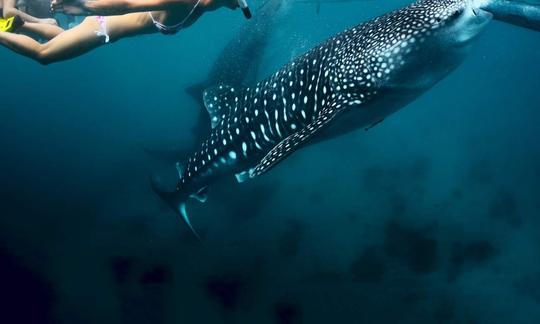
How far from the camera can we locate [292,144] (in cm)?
390

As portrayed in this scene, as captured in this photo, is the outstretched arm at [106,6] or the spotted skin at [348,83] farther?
the outstretched arm at [106,6]

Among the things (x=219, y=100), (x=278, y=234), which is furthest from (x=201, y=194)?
(x=278, y=234)

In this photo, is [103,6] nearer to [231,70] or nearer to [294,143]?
[294,143]

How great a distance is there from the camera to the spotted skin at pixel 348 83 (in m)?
3.77

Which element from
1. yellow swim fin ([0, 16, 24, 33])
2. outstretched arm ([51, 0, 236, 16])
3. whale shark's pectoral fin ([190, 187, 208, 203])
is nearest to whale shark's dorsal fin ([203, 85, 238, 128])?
whale shark's pectoral fin ([190, 187, 208, 203])

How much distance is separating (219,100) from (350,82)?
2.59 m

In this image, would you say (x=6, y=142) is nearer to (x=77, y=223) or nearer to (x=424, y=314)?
(x=77, y=223)

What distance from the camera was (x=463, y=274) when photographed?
7125 mm

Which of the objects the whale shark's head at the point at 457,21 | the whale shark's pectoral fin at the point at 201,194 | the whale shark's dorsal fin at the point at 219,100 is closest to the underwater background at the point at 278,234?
the whale shark's head at the point at 457,21

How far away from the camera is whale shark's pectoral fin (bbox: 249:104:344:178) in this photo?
12.4 ft

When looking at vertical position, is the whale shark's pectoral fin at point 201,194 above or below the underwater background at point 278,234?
above

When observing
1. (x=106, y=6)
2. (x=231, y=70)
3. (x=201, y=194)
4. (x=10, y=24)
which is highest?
(x=10, y=24)

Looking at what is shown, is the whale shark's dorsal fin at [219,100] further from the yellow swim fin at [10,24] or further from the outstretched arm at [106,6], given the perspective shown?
the yellow swim fin at [10,24]

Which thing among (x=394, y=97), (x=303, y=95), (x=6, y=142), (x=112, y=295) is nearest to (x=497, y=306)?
(x=394, y=97)
